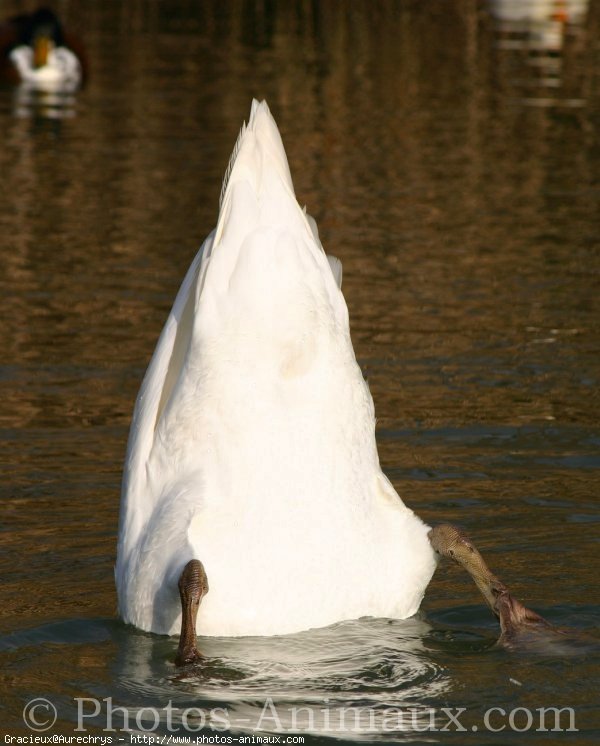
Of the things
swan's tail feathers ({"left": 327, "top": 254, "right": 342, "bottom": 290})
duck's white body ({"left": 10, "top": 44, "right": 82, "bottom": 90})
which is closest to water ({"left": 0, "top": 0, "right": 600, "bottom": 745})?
duck's white body ({"left": 10, "top": 44, "right": 82, "bottom": 90})

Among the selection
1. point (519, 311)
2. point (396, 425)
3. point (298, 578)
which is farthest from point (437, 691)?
point (519, 311)

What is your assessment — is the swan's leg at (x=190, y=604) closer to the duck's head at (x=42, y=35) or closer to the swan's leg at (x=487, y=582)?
the swan's leg at (x=487, y=582)

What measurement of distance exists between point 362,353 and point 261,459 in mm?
4018

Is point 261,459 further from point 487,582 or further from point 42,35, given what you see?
point 42,35

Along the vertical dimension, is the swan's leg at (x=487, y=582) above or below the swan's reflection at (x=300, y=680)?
above

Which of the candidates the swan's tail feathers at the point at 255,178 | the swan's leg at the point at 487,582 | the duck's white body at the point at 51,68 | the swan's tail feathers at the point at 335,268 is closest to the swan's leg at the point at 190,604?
the swan's leg at the point at 487,582

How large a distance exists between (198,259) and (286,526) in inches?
43.7

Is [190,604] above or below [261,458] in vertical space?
below

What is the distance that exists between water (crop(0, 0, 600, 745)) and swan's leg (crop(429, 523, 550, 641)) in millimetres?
125

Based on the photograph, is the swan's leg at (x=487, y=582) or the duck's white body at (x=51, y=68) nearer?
the swan's leg at (x=487, y=582)

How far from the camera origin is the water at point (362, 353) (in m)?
5.29

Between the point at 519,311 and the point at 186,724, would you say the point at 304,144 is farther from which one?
the point at 186,724

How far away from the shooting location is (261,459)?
5445 millimetres

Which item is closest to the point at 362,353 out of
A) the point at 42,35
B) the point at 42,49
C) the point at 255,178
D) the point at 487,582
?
the point at 487,582
